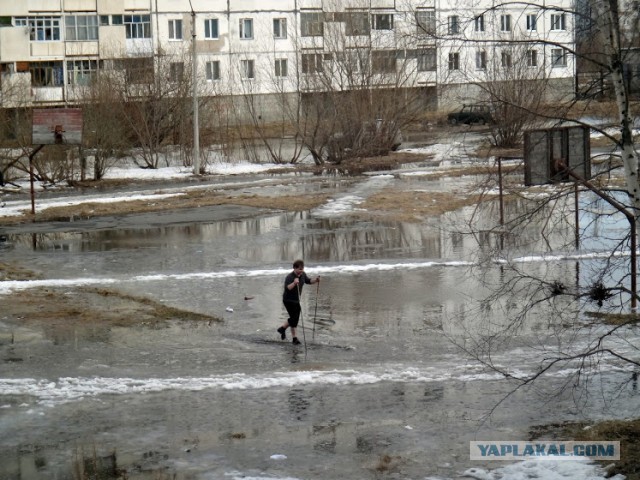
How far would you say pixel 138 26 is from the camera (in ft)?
216

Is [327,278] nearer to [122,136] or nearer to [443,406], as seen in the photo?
[443,406]

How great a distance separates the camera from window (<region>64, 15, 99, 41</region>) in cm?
6450

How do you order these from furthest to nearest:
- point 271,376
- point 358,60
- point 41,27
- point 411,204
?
point 41,27
point 358,60
point 411,204
point 271,376

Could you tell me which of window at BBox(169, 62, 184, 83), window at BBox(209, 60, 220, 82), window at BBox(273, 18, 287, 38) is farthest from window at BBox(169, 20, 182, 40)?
window at BBox(169, 62, 184, 83)

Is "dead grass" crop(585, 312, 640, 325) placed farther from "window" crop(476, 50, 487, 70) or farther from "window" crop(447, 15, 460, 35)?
"window" crop(447, 15, 460, 35)

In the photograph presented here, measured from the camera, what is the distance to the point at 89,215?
3158 cm

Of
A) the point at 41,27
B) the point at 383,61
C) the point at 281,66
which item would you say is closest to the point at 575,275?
the point at 383,61

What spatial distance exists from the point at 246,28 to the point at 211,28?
2.49 m

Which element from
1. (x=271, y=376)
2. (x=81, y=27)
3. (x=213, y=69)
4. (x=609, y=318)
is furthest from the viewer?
(x=213, y=69)

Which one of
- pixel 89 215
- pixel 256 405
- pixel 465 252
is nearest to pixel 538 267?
pixel 465 252

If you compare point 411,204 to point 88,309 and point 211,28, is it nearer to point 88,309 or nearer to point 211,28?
point 88,309

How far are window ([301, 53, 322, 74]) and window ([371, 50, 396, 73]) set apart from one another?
264 centimetres

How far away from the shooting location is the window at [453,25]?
32.5 ft

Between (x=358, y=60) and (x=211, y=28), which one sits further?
(x=211, y=28)
